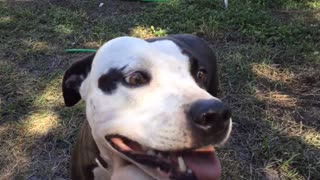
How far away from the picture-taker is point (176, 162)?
6.71 ft

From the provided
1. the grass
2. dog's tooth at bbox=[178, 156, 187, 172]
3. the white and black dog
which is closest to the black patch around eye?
the white and black dog

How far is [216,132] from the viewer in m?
1.97

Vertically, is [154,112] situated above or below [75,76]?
above

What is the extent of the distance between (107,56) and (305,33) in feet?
9.79

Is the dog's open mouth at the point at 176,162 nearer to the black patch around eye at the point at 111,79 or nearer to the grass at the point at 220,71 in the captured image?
the black patch around eye at the point at 111,79

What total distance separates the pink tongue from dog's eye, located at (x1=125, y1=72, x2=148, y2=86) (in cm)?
34

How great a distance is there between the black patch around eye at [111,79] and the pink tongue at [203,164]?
0.41 m

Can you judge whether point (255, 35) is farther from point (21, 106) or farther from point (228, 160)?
point (21, 106)

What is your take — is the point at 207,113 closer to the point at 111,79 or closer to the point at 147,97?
the point at 147,97

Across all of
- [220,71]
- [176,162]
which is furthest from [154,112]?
[220,71]

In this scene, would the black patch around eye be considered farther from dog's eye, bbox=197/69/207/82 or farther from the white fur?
dog's eye, bbox=197/69/207/82

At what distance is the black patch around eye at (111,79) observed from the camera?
2.17 meters

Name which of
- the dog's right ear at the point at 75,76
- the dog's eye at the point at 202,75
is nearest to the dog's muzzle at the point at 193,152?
the dog's eye at the point at 202,75

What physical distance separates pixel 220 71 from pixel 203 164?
226 centimetres
